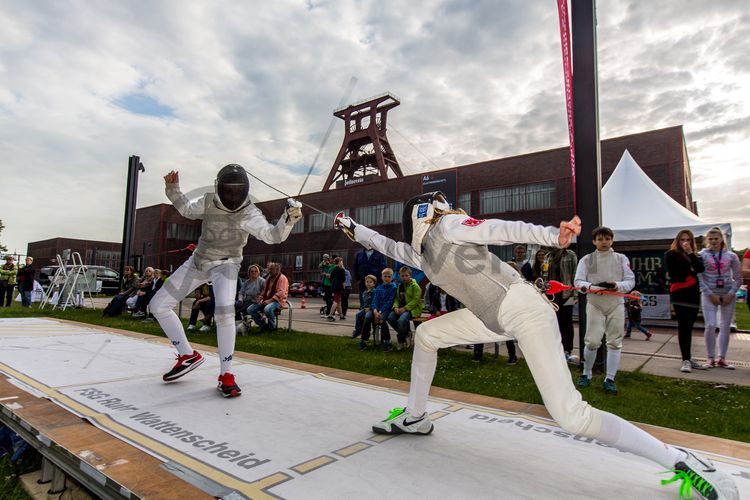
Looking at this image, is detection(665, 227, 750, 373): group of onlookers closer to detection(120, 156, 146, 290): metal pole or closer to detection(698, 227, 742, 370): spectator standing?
detection(698, 227, 742, 370): spectator standing

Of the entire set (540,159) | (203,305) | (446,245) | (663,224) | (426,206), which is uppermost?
(540,159)

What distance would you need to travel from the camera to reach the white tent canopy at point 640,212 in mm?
8648

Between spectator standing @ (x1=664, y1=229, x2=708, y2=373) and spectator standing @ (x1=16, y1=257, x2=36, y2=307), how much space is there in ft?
50.8

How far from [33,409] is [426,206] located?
3.01m

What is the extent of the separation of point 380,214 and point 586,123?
87.1 feet

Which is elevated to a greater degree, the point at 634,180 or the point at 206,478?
the point at 634,180

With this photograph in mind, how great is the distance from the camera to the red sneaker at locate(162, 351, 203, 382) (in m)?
3.79

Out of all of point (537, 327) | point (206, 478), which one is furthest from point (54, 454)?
point (537, 327)

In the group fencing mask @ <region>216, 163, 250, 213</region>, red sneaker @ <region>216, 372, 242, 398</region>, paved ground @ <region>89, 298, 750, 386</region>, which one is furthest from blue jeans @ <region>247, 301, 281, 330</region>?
fencing mask @ <region>216, 163, 250, 213</region>

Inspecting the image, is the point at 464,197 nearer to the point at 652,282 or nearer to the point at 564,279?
the point at 652,282

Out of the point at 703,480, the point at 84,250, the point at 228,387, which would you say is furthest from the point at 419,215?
the point at 84,250

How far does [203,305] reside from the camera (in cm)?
821

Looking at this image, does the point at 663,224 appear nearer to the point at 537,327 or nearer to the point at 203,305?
the point at 537,327

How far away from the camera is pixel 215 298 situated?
11.7ft
